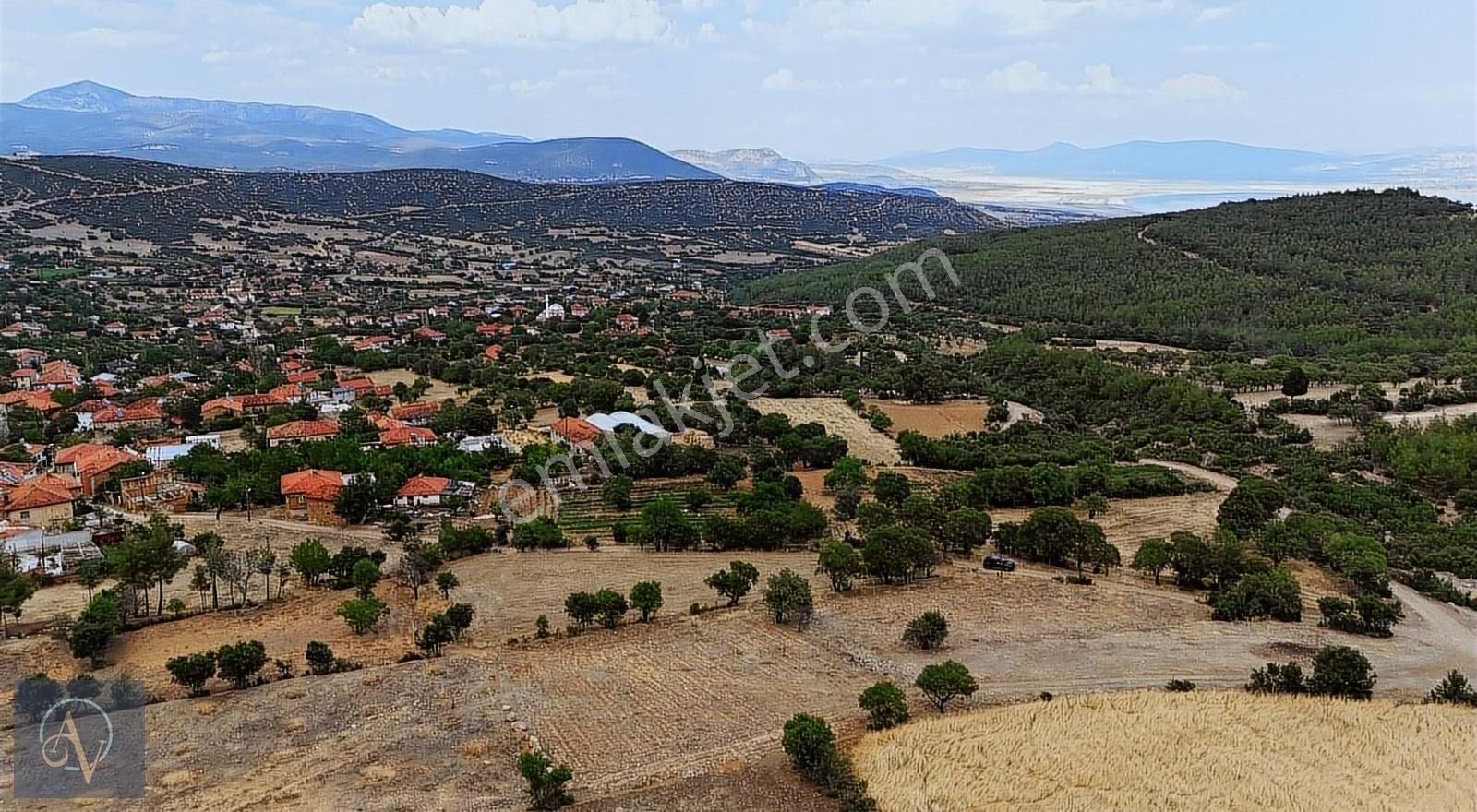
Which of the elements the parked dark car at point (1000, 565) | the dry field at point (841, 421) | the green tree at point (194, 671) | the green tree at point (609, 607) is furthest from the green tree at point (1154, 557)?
the green tree at point (194, 671)

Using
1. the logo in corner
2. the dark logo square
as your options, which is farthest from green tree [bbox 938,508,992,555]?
the logo in corner

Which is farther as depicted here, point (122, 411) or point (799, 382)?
point (799, 382)

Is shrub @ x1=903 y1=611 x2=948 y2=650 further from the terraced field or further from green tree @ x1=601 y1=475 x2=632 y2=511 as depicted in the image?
green tree @ x1=601 y1=475 x2=632 y2=511

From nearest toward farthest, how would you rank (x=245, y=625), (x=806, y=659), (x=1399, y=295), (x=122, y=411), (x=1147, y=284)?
(x=806, y=659)
(x=245, y=625)
(x=122, y=411)
(x=1399, y=295)
(x=1147, y=284)

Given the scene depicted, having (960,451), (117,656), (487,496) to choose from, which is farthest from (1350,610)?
(117,656)

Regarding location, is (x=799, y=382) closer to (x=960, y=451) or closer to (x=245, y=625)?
(x=960, y=451)

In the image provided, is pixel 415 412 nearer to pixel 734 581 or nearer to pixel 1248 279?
pixel 734 581
